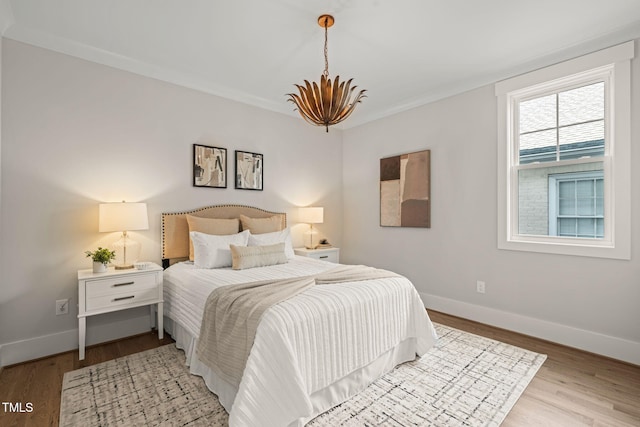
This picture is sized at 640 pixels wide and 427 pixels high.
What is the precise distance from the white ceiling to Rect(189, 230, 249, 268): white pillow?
68.0 inches

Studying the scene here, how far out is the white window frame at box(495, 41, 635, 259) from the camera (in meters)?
2.52

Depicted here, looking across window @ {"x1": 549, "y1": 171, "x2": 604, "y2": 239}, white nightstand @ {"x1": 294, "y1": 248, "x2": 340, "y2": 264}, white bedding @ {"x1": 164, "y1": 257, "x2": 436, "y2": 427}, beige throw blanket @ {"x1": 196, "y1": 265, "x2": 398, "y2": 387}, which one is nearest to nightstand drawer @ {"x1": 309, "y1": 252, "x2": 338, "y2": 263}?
white nightstand @ {"x1": 294, "y1": 248, "x2": 340, "y2": 264}

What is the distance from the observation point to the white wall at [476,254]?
8.50 ft

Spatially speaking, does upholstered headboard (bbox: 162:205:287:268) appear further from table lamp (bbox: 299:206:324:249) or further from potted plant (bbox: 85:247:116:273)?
table lamp (bbox: 299:206:324:249)

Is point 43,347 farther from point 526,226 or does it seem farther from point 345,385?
point 526,226

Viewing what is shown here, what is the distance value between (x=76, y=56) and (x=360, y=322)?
336cm

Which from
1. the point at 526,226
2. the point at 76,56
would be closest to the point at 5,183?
the point at 76,56

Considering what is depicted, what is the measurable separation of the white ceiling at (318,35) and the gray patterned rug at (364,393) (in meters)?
2.71

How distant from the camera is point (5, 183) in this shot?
97.9 inches

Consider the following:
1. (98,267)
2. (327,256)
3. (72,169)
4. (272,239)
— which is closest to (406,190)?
(327,256)

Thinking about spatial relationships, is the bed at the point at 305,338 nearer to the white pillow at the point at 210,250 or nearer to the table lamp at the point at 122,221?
the white pillow at the point at 210,250

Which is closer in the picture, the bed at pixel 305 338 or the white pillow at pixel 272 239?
the bed at pixel 305 338

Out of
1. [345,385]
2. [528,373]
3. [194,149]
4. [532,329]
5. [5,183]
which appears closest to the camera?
[345,385]

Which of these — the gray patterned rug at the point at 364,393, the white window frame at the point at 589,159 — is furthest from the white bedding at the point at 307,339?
the white window frame at the point at 589,159
